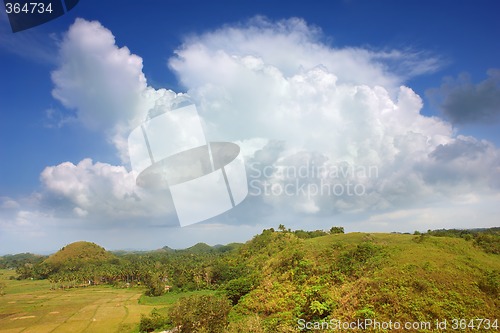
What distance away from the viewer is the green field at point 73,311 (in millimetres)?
40716

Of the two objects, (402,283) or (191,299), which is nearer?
(402,283)

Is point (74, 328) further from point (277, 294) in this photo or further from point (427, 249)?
point (427, 249)

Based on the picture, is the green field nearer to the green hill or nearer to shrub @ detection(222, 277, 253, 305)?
shrub @ detection(222, 277, 253, 305)

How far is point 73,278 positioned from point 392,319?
103 metres

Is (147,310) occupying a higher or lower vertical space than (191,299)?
lower

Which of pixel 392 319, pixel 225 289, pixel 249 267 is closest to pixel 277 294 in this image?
pixel 225 289

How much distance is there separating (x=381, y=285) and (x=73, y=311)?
5231 cm

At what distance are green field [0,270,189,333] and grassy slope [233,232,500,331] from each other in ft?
68.4

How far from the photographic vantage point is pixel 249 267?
50875mm

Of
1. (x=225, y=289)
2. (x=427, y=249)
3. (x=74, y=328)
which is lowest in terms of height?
(x=74, y=328)

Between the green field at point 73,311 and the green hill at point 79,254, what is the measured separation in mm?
60248

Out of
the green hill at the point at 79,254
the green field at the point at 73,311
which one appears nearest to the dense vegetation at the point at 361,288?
the green field at the point at 73,311

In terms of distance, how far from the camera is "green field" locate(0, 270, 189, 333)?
40.7 meters

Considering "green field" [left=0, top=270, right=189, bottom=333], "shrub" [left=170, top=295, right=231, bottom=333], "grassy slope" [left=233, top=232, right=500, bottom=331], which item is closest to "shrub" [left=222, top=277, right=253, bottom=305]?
"grassy slope" [left=233, top=232, right=500, bottom=331]
